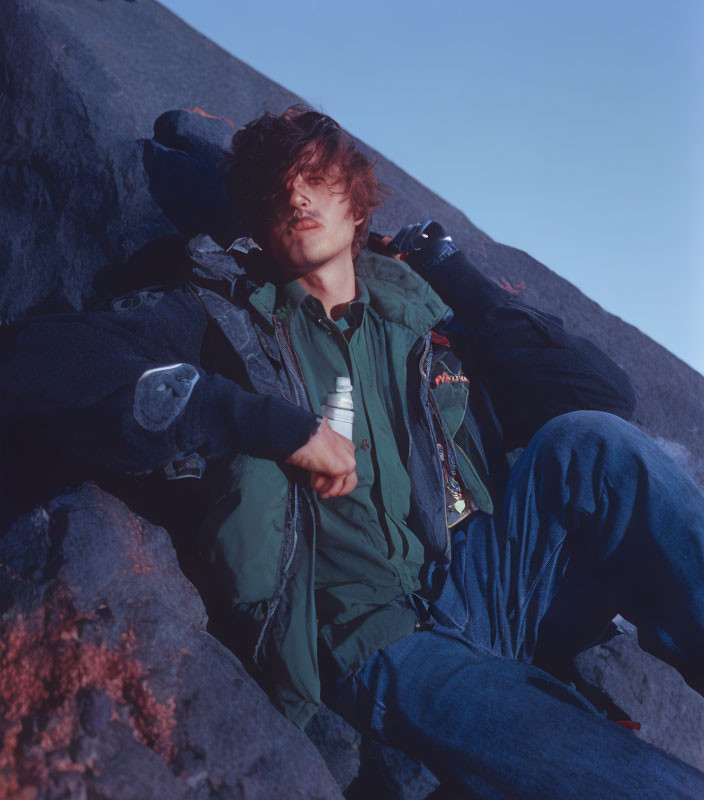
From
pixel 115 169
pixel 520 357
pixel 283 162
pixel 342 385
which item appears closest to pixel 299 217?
pixel 283 162

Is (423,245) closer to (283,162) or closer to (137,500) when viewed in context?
(283,162)

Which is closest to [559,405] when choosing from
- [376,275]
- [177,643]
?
[376,275]

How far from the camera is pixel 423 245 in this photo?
2568 millimetres

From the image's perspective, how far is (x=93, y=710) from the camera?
123 centimetres

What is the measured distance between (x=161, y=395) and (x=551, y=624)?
4.84ft

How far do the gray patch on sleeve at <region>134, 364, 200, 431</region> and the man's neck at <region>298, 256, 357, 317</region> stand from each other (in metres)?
0.80

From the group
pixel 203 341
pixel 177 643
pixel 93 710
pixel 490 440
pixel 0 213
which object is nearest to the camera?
pixel 93 710

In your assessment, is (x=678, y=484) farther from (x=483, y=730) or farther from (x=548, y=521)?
(x=483, y=730)

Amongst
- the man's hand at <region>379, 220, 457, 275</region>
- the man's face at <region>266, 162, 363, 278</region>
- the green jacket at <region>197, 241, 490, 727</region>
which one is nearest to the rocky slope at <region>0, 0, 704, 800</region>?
the green jacket at <region>197, 241, 490, 727</region>

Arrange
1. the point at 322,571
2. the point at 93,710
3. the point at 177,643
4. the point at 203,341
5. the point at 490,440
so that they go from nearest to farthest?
1. the point at 93,710
2. the point at 177,643
3. the point at 322,571
4. the point at 203,341
5. the point at 490,440

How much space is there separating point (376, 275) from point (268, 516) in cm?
114

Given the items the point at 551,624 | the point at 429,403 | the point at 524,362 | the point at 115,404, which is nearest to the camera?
the point at 115,404

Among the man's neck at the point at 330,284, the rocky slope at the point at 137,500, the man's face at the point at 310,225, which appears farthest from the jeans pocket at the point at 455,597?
the man's face at the point at 310,225

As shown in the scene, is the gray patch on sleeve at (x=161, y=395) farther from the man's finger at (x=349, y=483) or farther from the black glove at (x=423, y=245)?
the black glove at (x=423, y=245)
